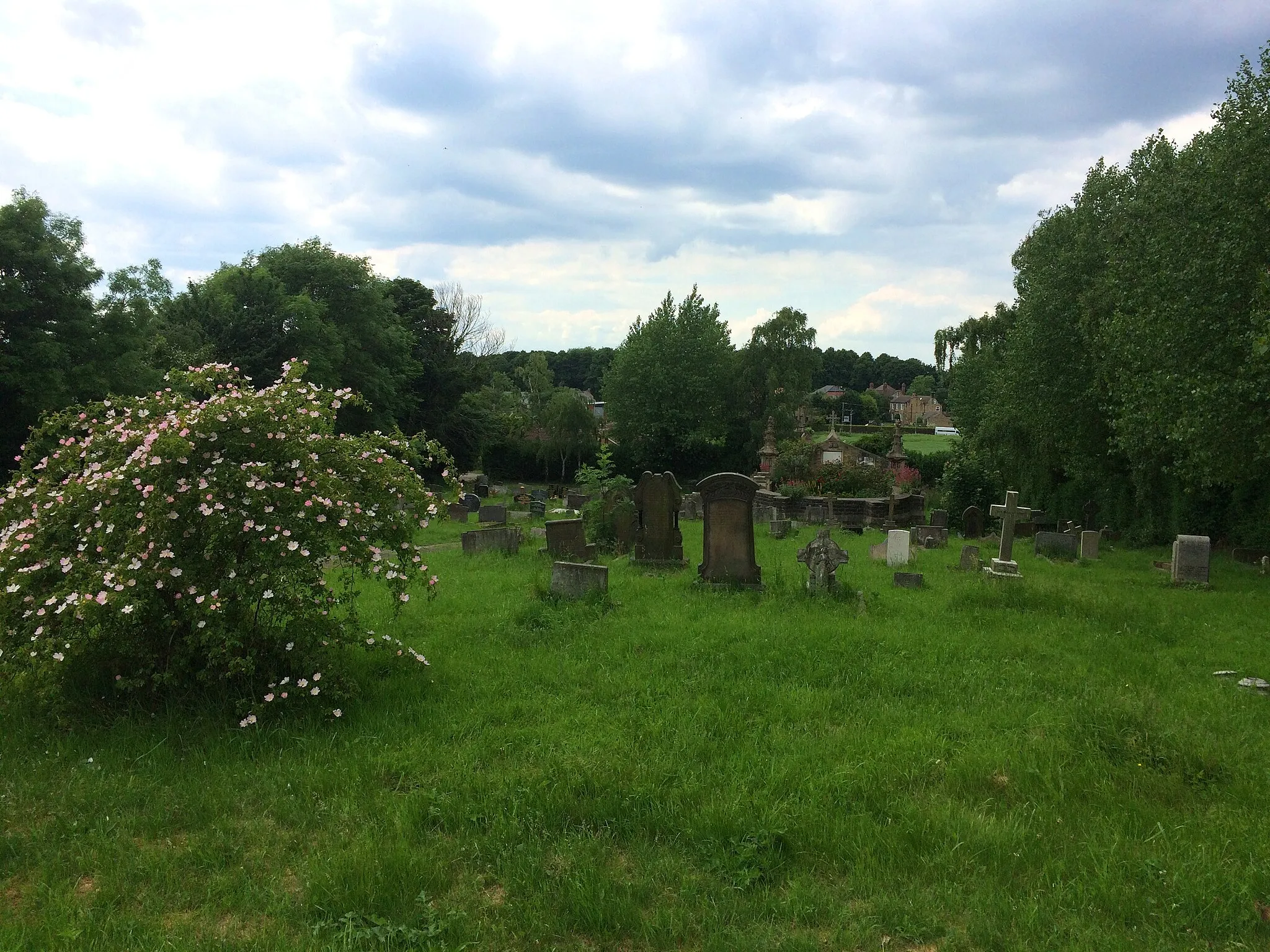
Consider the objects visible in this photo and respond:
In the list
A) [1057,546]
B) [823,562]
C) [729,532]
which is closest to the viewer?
[823,562]

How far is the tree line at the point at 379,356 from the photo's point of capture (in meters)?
20.2

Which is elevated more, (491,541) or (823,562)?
(823,562)

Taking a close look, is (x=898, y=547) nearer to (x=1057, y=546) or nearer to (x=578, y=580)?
(x=1057, y=546)

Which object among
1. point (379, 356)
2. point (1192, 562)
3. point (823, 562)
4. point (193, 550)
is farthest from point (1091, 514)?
point (379, 356)

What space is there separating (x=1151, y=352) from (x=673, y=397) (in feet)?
84.5

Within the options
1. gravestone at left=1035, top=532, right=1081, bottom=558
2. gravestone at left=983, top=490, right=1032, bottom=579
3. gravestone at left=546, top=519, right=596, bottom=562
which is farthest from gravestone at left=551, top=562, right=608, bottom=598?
gravestone at left=1035, top=532, right=1081, bottom=558

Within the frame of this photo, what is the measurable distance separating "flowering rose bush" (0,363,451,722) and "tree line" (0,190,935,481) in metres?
17.3

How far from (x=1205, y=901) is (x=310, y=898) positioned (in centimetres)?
393

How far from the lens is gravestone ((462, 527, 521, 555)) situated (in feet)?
47.4

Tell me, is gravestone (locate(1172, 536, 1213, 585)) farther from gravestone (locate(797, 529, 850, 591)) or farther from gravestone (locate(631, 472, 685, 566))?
gravestone (locate(631, 472, 685, 566))

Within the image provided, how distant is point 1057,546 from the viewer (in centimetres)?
1543

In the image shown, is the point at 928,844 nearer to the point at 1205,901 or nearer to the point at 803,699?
the point at 1205,901

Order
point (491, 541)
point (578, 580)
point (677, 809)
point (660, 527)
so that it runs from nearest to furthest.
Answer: point (677, 809)
point (578, 580)
point (660, 527)
point (491, 541)

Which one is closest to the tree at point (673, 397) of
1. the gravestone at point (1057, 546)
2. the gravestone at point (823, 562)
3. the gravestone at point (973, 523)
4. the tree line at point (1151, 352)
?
the tree line at point (1151, 352)
